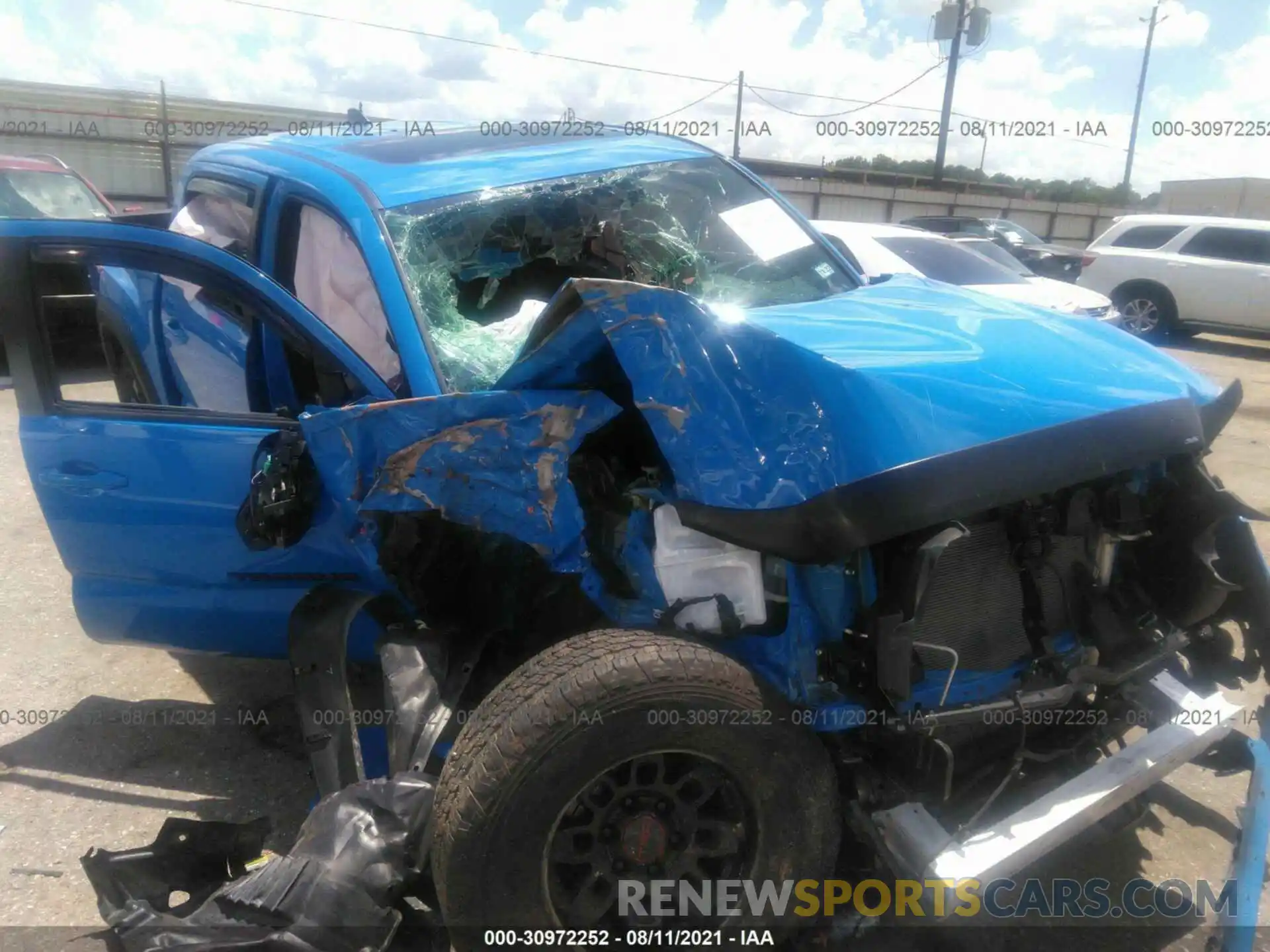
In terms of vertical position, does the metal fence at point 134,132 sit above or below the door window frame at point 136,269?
above

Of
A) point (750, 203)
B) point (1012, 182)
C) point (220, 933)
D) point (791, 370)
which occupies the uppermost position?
point (1012, 182)

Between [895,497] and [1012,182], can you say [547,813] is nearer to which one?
[895,497]

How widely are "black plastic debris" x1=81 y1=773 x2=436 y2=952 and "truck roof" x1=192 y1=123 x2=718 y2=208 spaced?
1805 mm

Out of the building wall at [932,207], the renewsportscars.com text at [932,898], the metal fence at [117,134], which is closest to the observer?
the renewsportscars.com text at [932,898]

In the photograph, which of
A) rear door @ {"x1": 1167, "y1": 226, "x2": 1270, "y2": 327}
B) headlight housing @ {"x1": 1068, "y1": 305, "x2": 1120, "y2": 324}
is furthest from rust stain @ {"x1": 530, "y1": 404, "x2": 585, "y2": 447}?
rear door @ {"x1": 1167, "y1": 226, "x2": 1270, "y2": 327}

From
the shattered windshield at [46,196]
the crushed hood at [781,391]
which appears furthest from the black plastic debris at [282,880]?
the shattered windshield at [46,196]

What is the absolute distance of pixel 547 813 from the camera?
1889mm

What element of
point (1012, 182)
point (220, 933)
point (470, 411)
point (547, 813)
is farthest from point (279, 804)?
point (1012, 182)

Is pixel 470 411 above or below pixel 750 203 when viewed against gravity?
below

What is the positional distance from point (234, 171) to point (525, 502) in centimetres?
225

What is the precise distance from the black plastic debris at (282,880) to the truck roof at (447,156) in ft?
5.92

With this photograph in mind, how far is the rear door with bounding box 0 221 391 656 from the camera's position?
8.28 feet

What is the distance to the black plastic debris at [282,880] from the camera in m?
1.85

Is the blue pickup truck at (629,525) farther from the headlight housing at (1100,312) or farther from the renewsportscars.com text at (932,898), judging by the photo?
the headlight housing at (1100,312)
